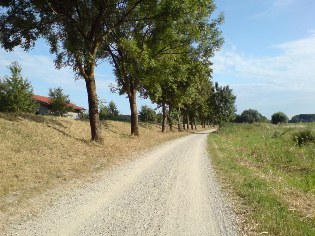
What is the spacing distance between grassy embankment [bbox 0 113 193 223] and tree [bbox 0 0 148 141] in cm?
244

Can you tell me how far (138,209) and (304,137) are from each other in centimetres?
2519

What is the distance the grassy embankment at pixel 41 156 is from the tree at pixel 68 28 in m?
2.44

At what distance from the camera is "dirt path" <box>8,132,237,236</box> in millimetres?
7193

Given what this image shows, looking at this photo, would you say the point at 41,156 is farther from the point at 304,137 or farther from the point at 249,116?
the point at 249,116

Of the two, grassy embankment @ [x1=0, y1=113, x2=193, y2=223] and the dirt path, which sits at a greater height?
grassy embankment @ [x1=0, y1=113, x2=193, y2=223]

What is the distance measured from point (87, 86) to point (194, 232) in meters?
16.1

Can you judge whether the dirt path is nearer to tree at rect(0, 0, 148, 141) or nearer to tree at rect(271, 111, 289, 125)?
tree at rect(0, 0, 148, 141)

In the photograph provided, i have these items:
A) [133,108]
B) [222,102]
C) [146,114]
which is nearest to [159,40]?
[133,108]

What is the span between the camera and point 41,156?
15.3 meters

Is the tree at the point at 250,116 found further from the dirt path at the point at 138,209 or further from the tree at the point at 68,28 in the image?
the dirt path at the point at 138,209

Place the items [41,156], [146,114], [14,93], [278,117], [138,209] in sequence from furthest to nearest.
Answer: [278,117] < [146,114] < [14,93] < [41,156] < [138,209]

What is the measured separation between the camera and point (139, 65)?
2630cm

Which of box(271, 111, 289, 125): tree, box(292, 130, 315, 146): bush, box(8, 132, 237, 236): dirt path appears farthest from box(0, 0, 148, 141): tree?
box(271, 111, 289, 125): tree

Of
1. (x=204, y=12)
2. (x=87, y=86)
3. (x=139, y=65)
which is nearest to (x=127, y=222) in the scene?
(x=87, y=86)
